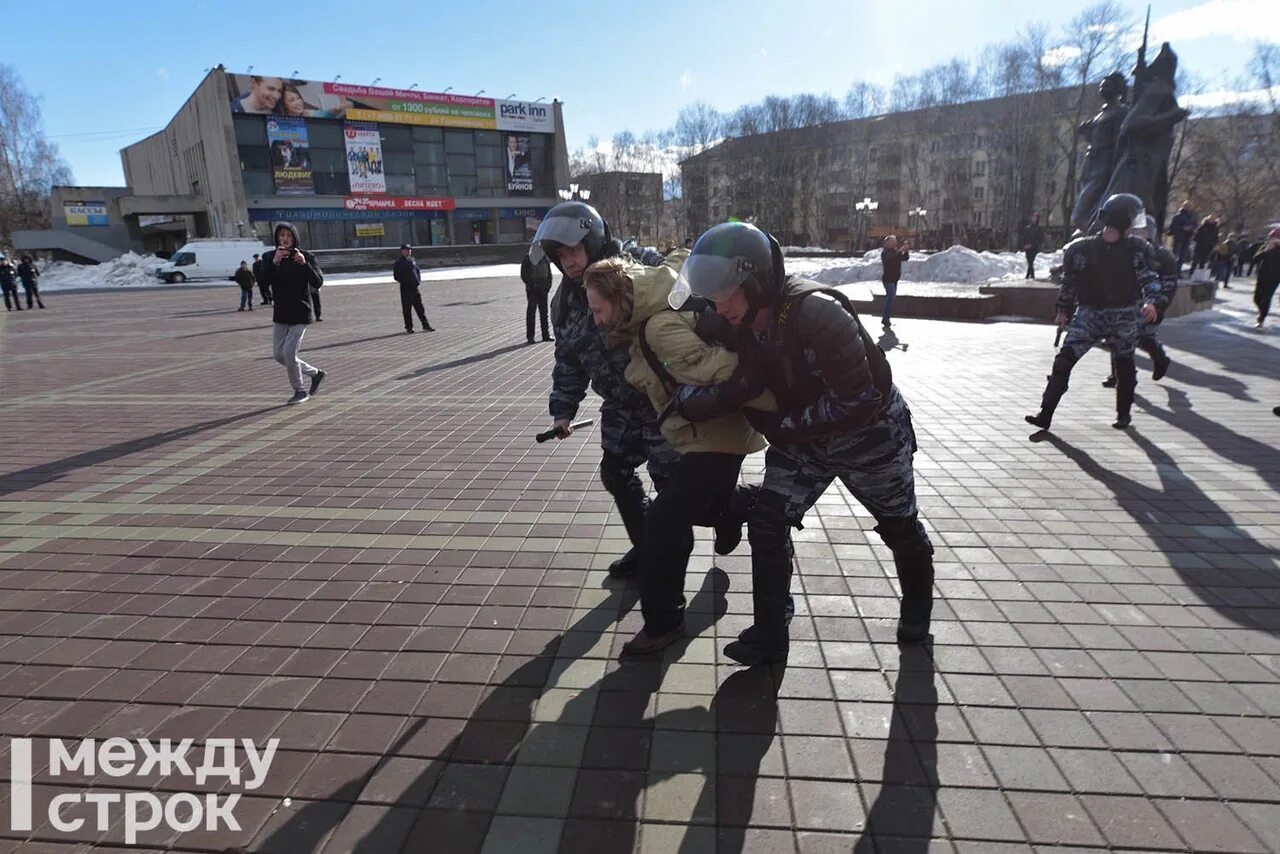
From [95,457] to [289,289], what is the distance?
8.25 feet

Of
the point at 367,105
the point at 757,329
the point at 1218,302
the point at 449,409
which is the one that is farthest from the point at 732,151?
the point at 757,329

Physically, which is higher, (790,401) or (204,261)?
(204,261)

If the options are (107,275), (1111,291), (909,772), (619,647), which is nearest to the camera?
(909,772)

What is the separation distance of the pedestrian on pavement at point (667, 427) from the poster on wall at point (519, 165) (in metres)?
59.4

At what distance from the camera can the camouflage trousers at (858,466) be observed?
101 inches

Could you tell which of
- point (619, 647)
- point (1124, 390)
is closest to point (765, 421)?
point (619, 647)

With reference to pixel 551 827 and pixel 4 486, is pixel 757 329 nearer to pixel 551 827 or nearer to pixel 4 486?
pixel 551 827

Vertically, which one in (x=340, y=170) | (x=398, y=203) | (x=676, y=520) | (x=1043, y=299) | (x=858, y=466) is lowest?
(x=1043, y=299)

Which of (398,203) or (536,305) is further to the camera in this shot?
(398,203)

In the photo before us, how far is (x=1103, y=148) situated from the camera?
1497cm

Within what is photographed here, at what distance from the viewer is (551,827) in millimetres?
2123

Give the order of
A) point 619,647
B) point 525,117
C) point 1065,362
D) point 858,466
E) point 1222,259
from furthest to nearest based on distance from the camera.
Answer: point 525,117, point 1222,259, point 1065,362, point 619,647, point 858,466

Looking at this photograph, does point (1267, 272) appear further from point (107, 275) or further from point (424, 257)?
point (107, 275)

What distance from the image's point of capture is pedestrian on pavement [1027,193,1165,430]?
223 inches
